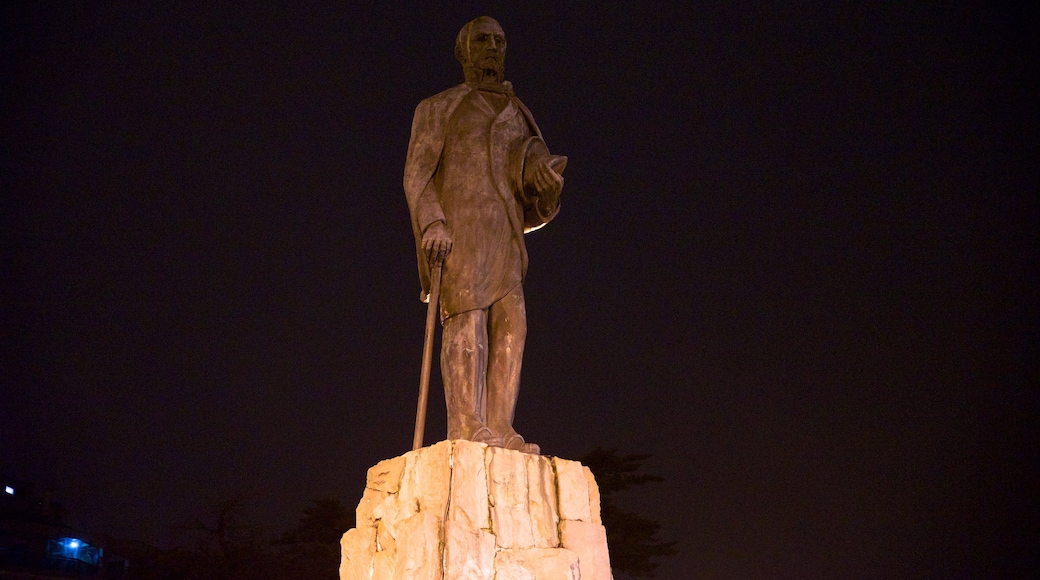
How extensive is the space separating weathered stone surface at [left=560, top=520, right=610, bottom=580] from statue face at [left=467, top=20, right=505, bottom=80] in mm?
3123

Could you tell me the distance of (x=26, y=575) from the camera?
2219 cm

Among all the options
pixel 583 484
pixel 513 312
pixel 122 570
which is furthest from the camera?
pixel 122 570

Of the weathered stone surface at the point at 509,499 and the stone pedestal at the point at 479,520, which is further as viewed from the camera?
the weathered stone surface at the point at 509,499

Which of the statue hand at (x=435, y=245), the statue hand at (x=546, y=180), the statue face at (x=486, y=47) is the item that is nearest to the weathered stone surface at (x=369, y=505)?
the statue hand at (x=435, y=245)

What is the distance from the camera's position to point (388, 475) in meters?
5.22

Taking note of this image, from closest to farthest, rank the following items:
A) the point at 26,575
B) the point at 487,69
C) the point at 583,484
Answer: the point at 583,484 < the point at 487,69 < the point at 26,575

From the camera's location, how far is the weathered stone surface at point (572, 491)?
509 cm

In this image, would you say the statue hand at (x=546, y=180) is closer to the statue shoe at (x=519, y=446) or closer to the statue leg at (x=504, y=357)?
the statue leg at (x=504, y=357)

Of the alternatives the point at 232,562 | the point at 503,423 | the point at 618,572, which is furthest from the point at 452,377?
the point at 232,562

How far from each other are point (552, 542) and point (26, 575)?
2170 cm

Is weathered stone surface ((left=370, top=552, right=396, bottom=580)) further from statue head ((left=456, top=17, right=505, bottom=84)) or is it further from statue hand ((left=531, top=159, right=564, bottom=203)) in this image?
statue head ((left=456, top=17, right=505, bottom=84))

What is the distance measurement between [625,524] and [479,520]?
17952 mm

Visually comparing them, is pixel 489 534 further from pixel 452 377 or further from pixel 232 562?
pixel 232 562

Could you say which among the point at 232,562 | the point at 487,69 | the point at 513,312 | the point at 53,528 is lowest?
the point at 513,312
